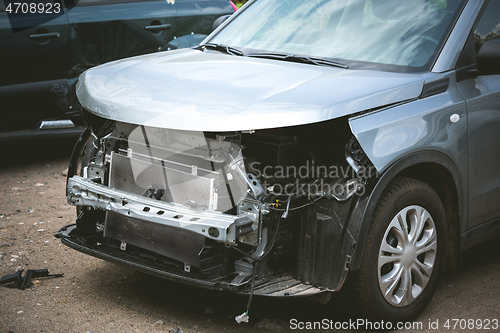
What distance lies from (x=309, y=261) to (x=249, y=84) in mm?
989

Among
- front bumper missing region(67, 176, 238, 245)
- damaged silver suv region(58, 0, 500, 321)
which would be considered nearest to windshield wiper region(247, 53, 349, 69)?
damaged silver suv region(58, 0, 500, 321)

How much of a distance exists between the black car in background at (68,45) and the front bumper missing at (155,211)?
2591mm

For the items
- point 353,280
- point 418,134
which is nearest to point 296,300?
point 353,280

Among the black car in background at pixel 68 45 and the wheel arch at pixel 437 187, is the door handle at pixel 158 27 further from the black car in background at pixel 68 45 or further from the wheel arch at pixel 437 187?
the wheel arch at pixel 437 187

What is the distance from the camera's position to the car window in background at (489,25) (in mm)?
3457

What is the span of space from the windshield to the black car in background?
2.15 meters

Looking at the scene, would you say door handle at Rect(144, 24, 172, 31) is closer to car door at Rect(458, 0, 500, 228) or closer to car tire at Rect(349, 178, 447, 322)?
car door at Rect(458, 0, 500, 228)

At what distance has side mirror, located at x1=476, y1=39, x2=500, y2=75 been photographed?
319 cm

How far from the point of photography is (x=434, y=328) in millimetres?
3279

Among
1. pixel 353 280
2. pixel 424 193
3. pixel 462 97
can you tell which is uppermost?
pixel 462 97

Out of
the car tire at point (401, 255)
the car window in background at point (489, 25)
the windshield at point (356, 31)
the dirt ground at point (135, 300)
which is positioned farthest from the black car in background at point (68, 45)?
the car tire at point (401, 255)

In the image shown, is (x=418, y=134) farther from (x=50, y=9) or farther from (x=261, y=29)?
(x=50, y=9)

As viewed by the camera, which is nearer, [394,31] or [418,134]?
[418,134]

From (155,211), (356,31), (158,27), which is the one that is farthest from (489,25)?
(158,27)
